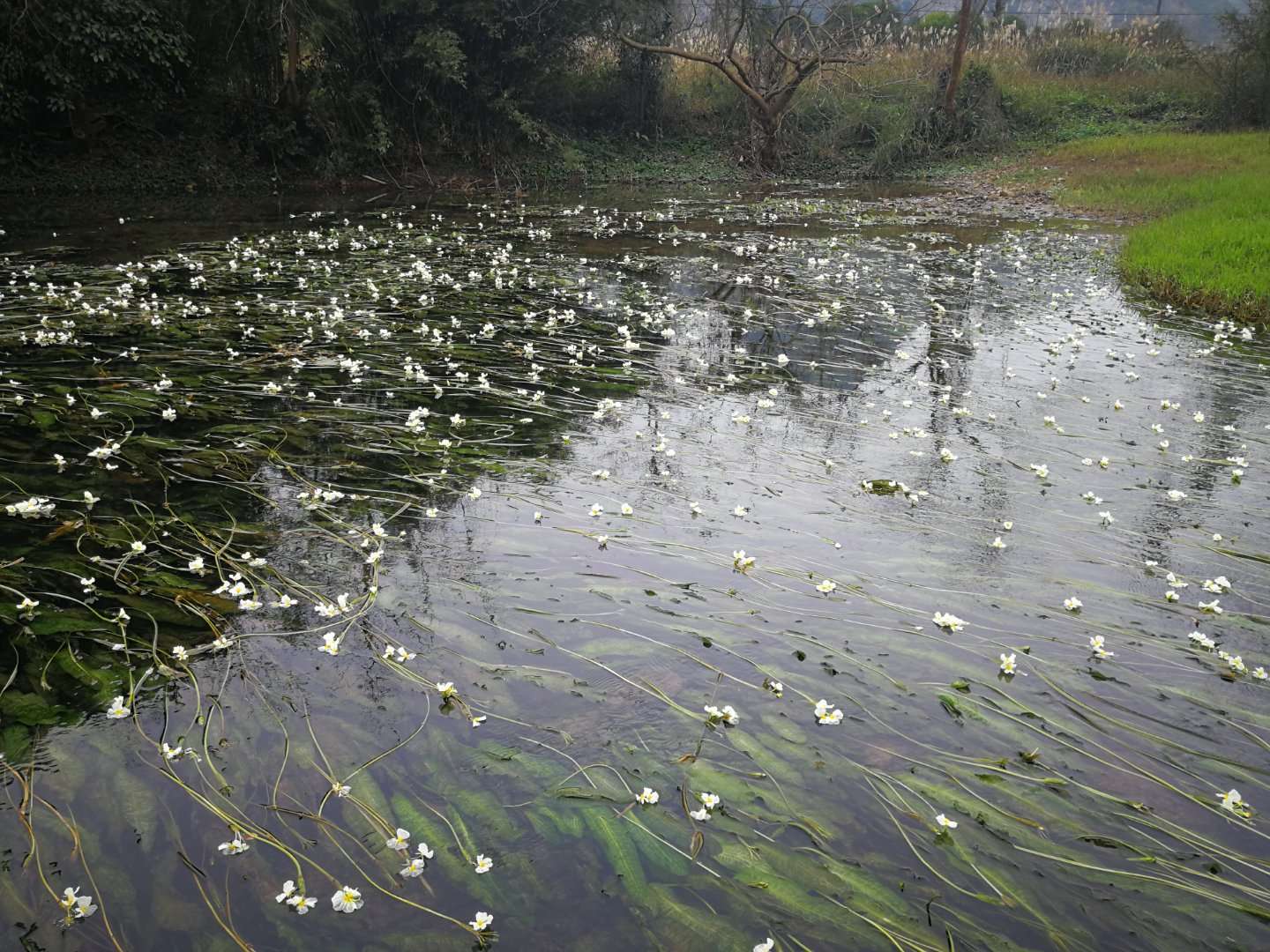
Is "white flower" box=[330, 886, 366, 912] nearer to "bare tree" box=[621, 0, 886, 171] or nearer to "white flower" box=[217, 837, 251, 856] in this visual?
"white flower" box=[217, 837, 251, 856]

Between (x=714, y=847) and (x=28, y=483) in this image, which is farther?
(x=28, y=483)

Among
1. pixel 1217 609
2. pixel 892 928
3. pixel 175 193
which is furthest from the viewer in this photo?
pixel 175 193

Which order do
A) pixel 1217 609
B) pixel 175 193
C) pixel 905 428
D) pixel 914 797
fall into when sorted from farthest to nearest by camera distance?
pixel 175 193, pixel 905 428, pixel 1217 609, pixel 914 797

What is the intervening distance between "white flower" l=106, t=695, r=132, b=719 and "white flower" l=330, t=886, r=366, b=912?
128 centimetres

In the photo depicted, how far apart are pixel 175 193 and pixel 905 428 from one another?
624 inches

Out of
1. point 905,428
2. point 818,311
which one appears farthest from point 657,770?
point 818,311

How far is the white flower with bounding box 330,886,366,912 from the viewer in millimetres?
2473

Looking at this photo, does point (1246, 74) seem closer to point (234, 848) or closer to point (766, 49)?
point (766, 49)

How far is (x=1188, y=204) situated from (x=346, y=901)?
17.5 metres

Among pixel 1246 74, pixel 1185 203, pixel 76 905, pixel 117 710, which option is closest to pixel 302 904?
pixel 76 905

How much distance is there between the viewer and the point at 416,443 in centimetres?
575

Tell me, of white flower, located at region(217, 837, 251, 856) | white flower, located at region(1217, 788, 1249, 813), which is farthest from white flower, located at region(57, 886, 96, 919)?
white flower, located at region(1217, 788, 1249, 813)

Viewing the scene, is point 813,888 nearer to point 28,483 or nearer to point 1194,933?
point 1194,933

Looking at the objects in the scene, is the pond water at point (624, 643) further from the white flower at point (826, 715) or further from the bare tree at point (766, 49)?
the bare tree at point (766, 49)
